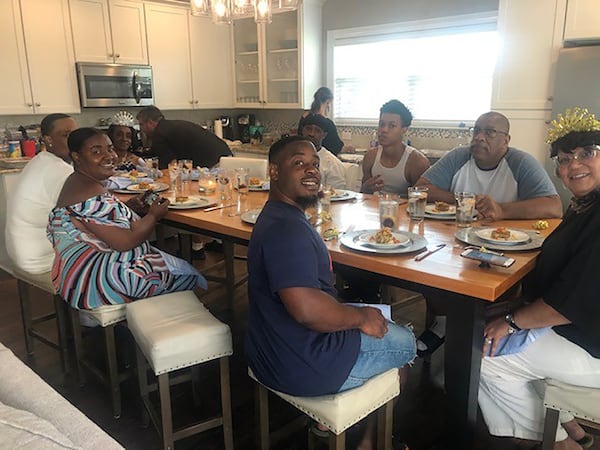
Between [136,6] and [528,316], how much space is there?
5.07 metres

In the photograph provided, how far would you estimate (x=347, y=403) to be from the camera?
4.75 feet

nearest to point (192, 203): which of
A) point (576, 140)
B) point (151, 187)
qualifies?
point (151, 187)

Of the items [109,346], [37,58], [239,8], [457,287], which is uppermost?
[239,8]

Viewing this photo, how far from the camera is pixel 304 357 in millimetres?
1447

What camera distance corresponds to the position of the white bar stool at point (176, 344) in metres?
1.75

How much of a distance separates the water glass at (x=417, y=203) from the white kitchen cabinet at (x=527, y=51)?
214 centimetres

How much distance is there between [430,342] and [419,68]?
10.4 ft

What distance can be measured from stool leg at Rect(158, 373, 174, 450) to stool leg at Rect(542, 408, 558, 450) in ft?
4.30

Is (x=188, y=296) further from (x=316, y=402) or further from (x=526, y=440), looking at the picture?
(x=526, y=440)

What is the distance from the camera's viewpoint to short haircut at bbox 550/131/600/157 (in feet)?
5.39

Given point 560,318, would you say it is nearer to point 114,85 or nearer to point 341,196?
point 341,196

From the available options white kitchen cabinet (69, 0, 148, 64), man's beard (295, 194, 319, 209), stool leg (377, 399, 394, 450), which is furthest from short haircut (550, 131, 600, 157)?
white kitchen cabinet (69, 0, 148, 64)

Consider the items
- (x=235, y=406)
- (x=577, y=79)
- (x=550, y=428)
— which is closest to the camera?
(x=550, y=428)

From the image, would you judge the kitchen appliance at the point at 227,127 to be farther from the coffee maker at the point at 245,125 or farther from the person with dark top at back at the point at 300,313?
the person with dark top at back at the point at 300,313
